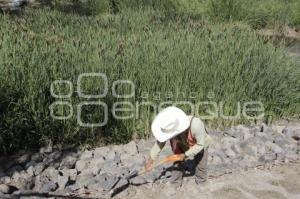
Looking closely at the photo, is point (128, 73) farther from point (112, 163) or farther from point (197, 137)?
point (197, 137)

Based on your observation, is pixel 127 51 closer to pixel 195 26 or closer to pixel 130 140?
pixel 130 140

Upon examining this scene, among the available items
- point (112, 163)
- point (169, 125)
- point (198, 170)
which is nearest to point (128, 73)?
point (112, 163)

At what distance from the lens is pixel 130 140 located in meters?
4.52

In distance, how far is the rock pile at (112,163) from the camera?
11.8ft

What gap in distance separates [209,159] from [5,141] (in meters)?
1.84

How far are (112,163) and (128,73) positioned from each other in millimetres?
1070

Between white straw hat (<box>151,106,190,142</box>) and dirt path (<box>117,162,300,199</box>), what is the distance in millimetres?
648

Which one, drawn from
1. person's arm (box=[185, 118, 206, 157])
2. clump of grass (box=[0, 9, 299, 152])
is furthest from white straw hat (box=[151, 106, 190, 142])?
clump of grass (box=[0, 9, 299, 152])

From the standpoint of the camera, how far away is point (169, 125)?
3268 mm

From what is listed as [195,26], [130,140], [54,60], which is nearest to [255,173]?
[130,140]

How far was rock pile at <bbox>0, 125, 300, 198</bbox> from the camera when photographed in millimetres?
3584

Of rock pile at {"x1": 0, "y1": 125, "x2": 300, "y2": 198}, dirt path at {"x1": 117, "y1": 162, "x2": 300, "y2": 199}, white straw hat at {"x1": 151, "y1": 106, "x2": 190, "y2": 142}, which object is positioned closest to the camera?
white straw hat at {"x1": 151, "y1": 106, "x2": 190, "y2": 142}

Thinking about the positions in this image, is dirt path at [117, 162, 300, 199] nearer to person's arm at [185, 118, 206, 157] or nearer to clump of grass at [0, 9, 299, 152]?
person's arm at [185, 118, 206, 157]

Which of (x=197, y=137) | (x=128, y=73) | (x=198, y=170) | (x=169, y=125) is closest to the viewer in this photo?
(x=169, y=125)
